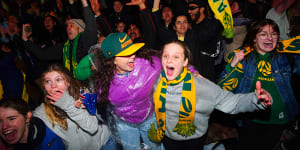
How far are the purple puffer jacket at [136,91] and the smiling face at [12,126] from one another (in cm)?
88

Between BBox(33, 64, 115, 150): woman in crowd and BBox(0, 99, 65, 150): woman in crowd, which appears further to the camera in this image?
BBox(33, 64, 115, 150): woman in crowd

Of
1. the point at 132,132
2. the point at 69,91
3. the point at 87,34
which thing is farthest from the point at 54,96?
the point at 87,34

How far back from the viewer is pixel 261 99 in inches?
59.9

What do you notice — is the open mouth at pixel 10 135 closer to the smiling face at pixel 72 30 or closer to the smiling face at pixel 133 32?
the smiling face at pixel 72 30

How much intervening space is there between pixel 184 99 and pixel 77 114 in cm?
114

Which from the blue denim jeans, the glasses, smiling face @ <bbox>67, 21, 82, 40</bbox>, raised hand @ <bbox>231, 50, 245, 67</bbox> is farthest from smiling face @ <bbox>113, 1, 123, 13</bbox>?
the glasses

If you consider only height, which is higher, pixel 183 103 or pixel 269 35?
pixel 269 35

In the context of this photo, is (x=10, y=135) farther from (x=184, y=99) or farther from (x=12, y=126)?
(x=184, y=99)

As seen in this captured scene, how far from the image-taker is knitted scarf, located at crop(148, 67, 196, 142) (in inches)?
72.7

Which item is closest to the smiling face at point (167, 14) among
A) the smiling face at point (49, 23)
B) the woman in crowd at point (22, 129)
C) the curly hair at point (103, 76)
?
the curly hair at point (103, 76)

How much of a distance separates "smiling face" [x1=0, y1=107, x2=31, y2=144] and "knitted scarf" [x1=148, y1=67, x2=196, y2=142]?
53.4 inches

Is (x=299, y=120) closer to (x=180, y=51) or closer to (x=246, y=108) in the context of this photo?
(x=246, y=108)

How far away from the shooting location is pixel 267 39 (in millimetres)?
1984

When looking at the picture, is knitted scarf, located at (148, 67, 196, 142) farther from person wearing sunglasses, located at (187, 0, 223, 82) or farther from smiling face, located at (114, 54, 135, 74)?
person wearing sunglasses, located at (187, 0, 223, 82)
